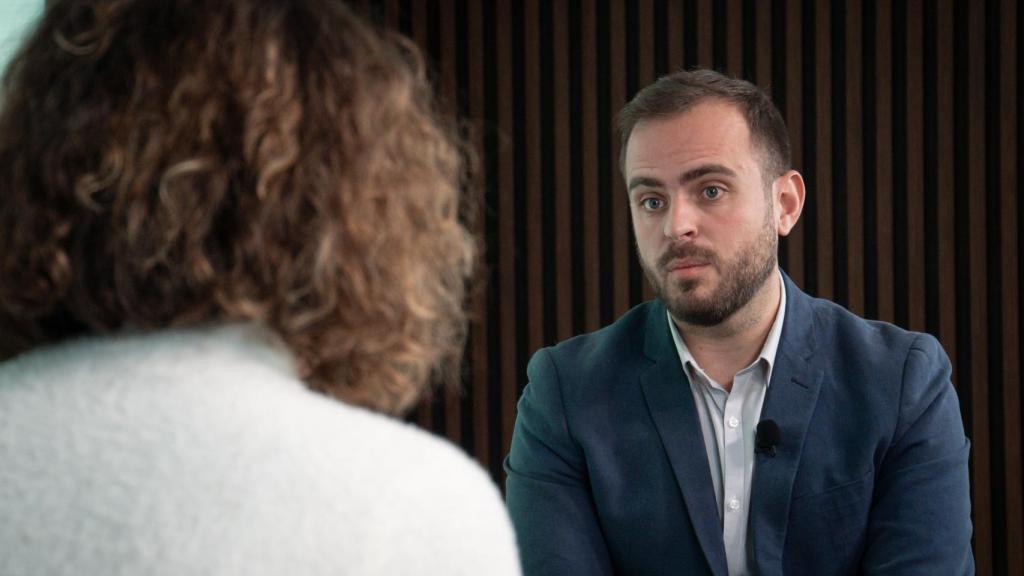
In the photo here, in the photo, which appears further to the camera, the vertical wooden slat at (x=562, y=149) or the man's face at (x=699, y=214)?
the vertical wooden slat at (x=562, y=149)

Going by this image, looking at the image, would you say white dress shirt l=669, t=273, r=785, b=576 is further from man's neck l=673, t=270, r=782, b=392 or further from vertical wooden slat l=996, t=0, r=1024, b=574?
vertical wooden slat l=996, t=0, r=1024, b=574

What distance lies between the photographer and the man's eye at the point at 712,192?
2.44 metres

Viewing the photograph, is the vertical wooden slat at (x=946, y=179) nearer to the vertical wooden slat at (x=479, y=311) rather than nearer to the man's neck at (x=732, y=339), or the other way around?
the vertical wooden slat at (x=479, y=311)

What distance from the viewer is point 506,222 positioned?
486 centimetres

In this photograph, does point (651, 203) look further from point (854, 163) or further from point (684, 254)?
point (854, 163)

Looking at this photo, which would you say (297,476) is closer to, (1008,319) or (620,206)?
(620,206)

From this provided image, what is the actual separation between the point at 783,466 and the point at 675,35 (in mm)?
2922

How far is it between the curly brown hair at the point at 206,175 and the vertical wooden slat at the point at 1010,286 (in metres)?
4.22

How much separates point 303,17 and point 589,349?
65.6 inches

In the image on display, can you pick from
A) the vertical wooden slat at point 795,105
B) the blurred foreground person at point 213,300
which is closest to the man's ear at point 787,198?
the blurred foreground person at point 213,300

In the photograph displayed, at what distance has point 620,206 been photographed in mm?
4801

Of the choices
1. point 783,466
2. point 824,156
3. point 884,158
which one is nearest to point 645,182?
point 783,466

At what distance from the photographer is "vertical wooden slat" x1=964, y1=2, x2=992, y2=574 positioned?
184 inches

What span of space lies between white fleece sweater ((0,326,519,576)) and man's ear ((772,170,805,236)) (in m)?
1.87
